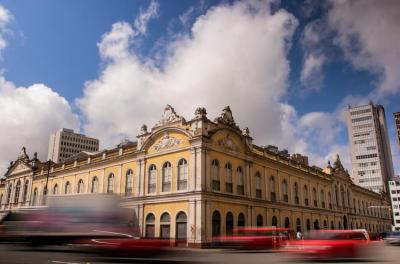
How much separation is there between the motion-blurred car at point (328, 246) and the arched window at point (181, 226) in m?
15.4

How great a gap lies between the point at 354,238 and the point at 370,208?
61377 mm

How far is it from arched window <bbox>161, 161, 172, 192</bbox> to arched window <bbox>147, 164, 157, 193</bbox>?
1128 millimetres

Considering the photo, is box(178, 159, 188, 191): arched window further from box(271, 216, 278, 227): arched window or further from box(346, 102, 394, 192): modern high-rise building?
box(346, 102, 394, 192): modern high-rise building

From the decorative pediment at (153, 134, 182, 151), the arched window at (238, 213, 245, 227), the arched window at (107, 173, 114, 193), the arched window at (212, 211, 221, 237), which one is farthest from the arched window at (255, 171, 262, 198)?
the arched window at (107, 173, 114, 193)

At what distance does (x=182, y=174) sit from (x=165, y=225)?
4.73 meters

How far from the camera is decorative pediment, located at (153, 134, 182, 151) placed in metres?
32.9

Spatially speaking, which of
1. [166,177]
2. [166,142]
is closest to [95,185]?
[166,177]

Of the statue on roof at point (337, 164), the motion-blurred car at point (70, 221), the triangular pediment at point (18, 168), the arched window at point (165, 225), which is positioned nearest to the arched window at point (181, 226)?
the arched window at point (165, 225)

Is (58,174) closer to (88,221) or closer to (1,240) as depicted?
(1,240)

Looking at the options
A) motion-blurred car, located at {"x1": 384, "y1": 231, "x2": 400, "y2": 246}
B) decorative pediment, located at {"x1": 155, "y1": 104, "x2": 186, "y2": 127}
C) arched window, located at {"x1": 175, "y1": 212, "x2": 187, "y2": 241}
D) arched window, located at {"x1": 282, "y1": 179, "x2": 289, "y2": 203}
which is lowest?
motion-blurred car, located at {"x1": 384, "y1": 231, "x2": 400, "y2": 246}

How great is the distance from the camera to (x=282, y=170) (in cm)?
4234

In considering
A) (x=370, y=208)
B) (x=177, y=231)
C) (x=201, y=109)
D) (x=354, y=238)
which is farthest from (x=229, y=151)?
(x=370, y=208)

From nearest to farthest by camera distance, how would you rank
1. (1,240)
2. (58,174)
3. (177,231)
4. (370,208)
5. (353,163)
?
(1,240)
(177,231)
(58,174)
(370,208)
(353,163)

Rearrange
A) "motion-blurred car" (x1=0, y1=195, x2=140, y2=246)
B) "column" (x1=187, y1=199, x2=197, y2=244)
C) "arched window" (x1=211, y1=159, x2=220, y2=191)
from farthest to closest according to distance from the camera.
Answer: "arched window" (x1=211, y1=159, x2=220, y2=191)
"column" (x1=187, y1=199, x2=197, y2=244)
"motion-blurred car" (x1=0, y1=195, x2=140, y2=246)
